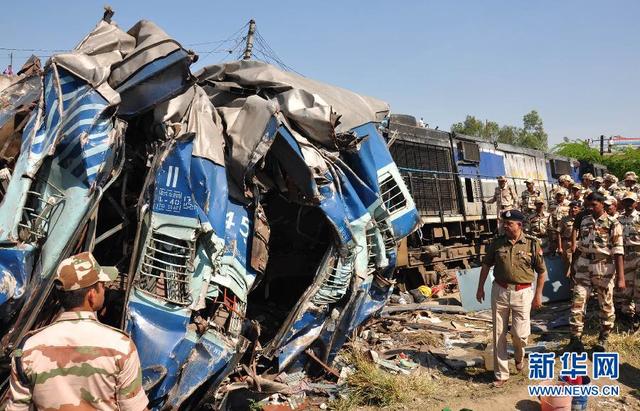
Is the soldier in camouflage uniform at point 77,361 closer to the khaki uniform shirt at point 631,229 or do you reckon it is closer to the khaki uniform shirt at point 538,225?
the khaki uniform shirt at point 631,229

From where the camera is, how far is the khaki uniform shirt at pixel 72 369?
7.43 feet

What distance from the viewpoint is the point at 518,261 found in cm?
562

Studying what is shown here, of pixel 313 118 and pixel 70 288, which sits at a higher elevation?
pixel 313 118

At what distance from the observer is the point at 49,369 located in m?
2.26

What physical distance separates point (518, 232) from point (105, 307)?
419cm

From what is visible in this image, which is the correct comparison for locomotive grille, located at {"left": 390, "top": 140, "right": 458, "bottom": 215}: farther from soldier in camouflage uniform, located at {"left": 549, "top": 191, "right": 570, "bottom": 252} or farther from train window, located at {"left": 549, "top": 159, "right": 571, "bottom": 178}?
train window, located at {"left": 549, "top": 159, "right": 571, "bottom": 178}

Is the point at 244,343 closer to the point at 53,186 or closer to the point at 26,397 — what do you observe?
the point at 53,186

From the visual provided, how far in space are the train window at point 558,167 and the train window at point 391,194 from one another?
14.2 m

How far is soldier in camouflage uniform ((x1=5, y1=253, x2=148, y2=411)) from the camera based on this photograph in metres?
2.27

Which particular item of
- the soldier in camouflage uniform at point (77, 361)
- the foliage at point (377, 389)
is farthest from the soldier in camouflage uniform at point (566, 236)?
the soldier in camouflage uniform at point (77, 361)

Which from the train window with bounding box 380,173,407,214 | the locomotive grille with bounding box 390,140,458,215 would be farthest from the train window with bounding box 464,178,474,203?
the train window with bounding box 380,173,407,214

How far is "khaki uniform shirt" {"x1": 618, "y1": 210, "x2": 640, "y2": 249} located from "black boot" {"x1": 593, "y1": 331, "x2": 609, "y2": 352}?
158cm

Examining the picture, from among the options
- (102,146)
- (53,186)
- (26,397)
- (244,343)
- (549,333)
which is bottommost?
(549,333)

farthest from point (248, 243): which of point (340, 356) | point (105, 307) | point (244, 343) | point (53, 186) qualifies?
point (340, 356)
